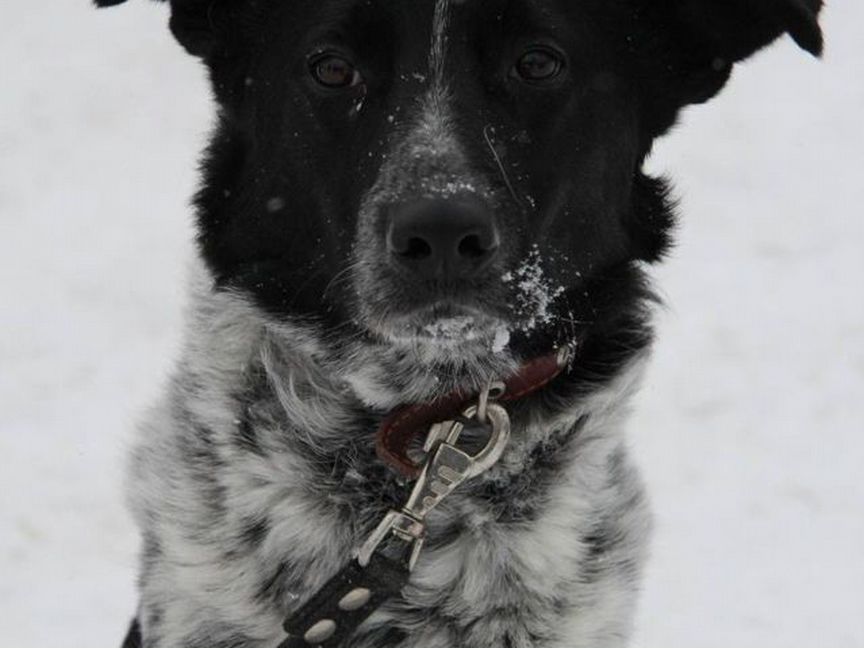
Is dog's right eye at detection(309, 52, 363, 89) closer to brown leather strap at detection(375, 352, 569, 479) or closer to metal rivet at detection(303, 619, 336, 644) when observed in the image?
brown leather strap at detection(375, 352, 569, 479)

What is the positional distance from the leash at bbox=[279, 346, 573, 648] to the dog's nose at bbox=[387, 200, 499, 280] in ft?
1.31

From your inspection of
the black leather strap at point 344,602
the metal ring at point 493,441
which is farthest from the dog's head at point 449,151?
the black leather strap at point 344,602

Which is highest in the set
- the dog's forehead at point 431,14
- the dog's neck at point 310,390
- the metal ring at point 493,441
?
the dog's forehead at point 431,14

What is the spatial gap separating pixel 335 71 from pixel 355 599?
1.19 meters

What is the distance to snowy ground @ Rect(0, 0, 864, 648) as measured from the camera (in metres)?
5.81

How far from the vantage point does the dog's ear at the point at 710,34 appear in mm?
3574

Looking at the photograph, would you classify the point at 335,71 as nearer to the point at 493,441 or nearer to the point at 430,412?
the point at 430,412

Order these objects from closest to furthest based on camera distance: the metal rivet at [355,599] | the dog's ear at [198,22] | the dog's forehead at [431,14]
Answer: the metal rivet at [355,599] → the dog's forehead at [431,14] → the dog's ear at [198,22]

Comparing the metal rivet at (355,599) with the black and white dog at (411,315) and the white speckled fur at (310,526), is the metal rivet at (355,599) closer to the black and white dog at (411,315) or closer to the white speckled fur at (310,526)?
the black and white dog at (411,315)

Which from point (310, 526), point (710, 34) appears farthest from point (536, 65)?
point (310, 526)

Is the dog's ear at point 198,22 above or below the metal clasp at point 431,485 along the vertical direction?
above

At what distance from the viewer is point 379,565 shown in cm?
313

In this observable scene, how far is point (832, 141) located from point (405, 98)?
276 inches

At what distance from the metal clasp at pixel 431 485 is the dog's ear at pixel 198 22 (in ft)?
3.92
